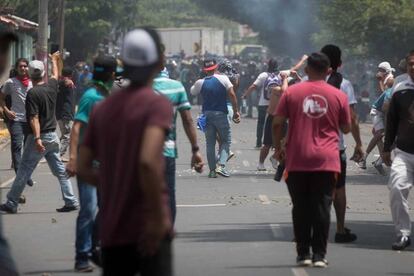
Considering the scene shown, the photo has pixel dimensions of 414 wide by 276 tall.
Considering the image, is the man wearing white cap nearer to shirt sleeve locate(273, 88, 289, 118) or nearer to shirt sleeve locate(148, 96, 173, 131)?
shirt sleeve locate(273, 88, 289, 118)

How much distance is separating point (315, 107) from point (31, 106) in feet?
16.7

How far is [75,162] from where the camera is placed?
10.3 metres

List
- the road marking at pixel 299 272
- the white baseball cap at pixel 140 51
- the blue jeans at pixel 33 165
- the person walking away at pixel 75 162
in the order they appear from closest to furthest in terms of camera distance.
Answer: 1. the white baseball cap at pixel 140 51
2. the person walking away at pixel 75 162
3. the road marking at pixel 299 272
4. the blue jeans at pixel 33 165

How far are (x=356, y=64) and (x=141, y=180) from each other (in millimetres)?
52137

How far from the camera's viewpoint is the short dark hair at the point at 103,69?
34.4 feet

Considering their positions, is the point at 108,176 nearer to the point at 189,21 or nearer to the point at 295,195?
the point at 295,195

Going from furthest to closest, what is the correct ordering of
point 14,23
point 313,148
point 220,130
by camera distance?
point 14,23
point 220,130
point 313,148

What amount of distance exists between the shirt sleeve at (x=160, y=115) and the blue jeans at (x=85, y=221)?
14.2 feet

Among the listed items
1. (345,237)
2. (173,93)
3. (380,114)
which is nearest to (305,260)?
(345,237)

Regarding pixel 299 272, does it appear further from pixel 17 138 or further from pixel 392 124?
pixel 17 138

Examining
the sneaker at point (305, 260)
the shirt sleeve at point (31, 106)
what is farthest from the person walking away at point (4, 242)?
the shirt sleeve at point (31, 106)

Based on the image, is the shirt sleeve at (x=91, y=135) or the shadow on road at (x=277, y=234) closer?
the shirt sleeve at (x=91, y=135)

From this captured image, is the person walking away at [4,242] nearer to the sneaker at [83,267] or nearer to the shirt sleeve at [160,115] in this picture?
the shirt sleeve at [160,115]

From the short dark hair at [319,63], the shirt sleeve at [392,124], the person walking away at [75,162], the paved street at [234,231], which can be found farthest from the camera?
the shirt sleeve at [392,124]
